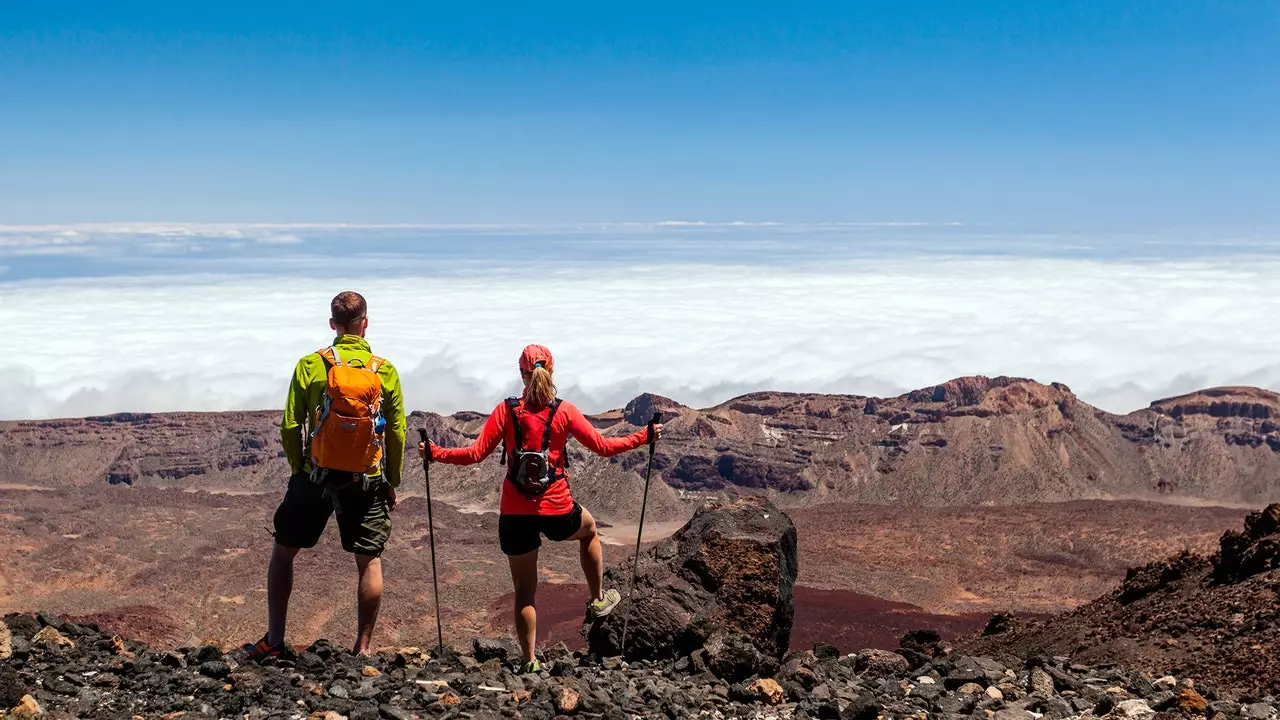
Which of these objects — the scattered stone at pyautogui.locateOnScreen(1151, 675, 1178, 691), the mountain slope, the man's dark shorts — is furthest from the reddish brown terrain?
the man's dark shorts

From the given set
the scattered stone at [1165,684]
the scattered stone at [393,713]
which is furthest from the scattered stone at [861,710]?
the scattered stone at [393,713]

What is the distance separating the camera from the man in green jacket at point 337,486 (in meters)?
8.48

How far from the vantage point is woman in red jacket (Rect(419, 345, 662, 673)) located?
8.65 meters

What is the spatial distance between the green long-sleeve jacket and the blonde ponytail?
963 millimetres

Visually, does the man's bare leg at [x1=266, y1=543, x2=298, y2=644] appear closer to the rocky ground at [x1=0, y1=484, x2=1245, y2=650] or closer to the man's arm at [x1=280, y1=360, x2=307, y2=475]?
the man's arm at [x1=280, y1=360, x2=307, y2=475]

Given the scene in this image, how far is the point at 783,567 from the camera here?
43.2 feet

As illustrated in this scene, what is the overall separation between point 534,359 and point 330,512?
1.95 meters

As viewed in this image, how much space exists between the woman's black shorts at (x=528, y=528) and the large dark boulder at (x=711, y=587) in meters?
2.72

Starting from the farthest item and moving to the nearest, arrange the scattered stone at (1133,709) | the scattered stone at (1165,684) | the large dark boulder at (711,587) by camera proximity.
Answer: the large dark boulder at (711,587) → the scattered stone at (1165,684) → the scattered stone at (1133,709)

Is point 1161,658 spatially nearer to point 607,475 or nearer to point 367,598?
point 367,598

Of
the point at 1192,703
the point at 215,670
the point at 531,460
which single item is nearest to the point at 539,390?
the point at 531,460

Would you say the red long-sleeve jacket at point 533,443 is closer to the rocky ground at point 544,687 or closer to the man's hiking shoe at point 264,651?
the rocky ground at point 544,687

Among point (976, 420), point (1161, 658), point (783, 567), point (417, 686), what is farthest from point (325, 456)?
point (976, 420)

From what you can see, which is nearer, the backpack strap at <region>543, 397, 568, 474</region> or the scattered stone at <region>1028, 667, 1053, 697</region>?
the backpack strap at <region>543, 397, 568, 474</region>
